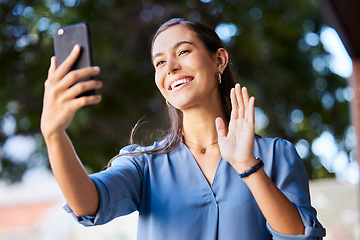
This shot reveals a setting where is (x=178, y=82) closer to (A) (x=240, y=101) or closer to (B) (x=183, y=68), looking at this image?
(B) (x=183, y=68)

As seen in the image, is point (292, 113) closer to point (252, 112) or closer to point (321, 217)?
point (321, 217)

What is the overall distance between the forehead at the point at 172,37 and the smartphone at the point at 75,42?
0.46m

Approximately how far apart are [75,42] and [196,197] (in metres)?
0.55

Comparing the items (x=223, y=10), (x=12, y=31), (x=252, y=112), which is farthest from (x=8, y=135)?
(x=252, y=112)

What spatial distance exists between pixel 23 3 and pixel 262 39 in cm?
226

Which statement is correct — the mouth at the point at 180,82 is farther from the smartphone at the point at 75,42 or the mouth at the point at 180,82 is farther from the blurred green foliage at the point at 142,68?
the blurred green foliage at the point at 142,68

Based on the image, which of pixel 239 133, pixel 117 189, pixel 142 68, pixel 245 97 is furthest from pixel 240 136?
pixel 142 68

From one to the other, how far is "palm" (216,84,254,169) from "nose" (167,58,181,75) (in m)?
0.19

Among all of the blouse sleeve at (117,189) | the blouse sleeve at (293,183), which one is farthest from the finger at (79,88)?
the blouse sleeve at (293,183)

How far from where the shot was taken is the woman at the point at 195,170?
42.4 inches

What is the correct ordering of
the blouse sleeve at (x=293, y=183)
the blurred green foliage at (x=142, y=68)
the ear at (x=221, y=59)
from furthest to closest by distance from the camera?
the blurred green foliage at (x=142, y=68) → the ear at (x=221, y=59) → the blouse sleeve at (x=293, y=183)

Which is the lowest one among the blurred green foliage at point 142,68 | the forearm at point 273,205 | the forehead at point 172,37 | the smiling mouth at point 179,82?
the forearm at point 273,205

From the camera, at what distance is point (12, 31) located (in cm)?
429

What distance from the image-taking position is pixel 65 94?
0.91m
